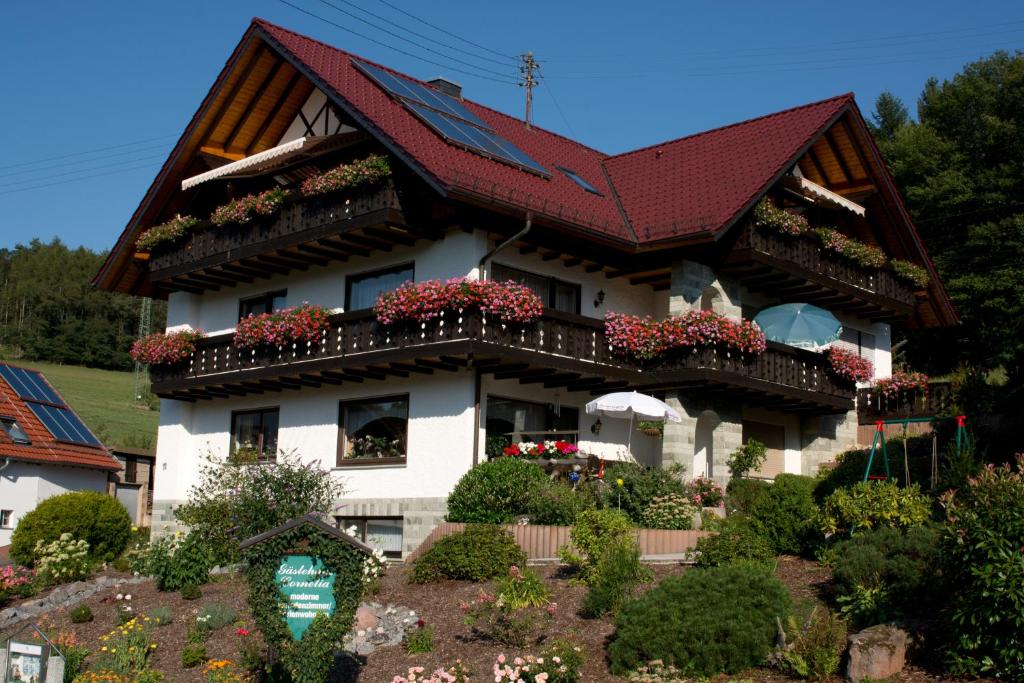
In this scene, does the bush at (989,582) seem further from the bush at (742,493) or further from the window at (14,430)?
the window at (14,430)

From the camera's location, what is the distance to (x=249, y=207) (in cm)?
2819

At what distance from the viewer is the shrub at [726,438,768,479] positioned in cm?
2686

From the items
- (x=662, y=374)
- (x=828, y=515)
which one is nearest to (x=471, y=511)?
(x=662, y=374)

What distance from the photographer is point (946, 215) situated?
1734 inches

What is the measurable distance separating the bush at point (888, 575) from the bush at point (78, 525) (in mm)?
17446

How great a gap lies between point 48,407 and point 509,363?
1692cm

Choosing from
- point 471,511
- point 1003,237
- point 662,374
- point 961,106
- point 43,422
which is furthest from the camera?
point 961,106

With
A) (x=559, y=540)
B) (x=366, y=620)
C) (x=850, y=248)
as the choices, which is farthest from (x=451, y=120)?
(x=366, y=620)

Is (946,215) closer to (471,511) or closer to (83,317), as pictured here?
(471,511)

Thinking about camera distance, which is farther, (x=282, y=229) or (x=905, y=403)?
(x=905, y=403)

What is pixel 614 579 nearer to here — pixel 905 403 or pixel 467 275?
pixel 467 275

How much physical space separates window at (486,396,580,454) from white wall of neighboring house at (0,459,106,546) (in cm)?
1263

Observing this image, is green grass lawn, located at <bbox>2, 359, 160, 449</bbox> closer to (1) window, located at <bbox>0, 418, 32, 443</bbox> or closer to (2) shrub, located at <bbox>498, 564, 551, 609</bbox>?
(1) window, located at <bbox>0, 418, 32, 443</bbox>

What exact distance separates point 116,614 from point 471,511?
664cm
